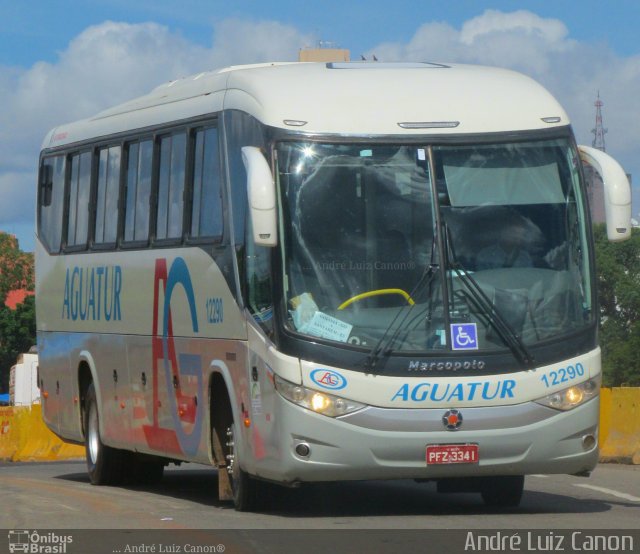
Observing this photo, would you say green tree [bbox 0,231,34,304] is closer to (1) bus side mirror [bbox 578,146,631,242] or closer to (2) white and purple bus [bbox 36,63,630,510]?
(2) white and purple bus [bbox 36,63,630,510]

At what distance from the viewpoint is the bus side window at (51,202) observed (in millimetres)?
19781

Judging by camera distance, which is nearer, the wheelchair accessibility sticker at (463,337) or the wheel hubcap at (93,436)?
the wheelchair accessibility sticker at (463,337)

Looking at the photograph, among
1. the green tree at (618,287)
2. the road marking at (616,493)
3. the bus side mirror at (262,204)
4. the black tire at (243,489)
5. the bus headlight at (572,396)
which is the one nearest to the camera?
the bus side mirror at (262,204)

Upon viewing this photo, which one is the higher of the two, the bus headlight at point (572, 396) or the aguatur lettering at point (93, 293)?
the aguatur lettering at point (93, 293)

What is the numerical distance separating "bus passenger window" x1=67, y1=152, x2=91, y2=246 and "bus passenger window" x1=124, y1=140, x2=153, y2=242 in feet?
5.29

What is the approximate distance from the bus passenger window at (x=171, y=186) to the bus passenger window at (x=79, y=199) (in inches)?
110

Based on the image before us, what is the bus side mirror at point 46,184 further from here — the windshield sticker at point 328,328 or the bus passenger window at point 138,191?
the windshield sticker at point 328,328

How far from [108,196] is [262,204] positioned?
6.01 meters

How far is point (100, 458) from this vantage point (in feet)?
60.8

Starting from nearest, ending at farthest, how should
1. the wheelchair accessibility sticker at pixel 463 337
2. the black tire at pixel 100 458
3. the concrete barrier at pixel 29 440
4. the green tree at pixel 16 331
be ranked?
the wheelchair accessibility sticker at pixel 463 337 < the black tire at pixel 100 458 < the concrete barrier at pixel 29 440 < the green tree at pixel 16 331

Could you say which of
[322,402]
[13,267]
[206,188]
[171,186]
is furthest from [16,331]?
[322,402]

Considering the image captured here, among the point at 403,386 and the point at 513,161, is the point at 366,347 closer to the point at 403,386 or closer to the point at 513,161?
the point at 403,386
